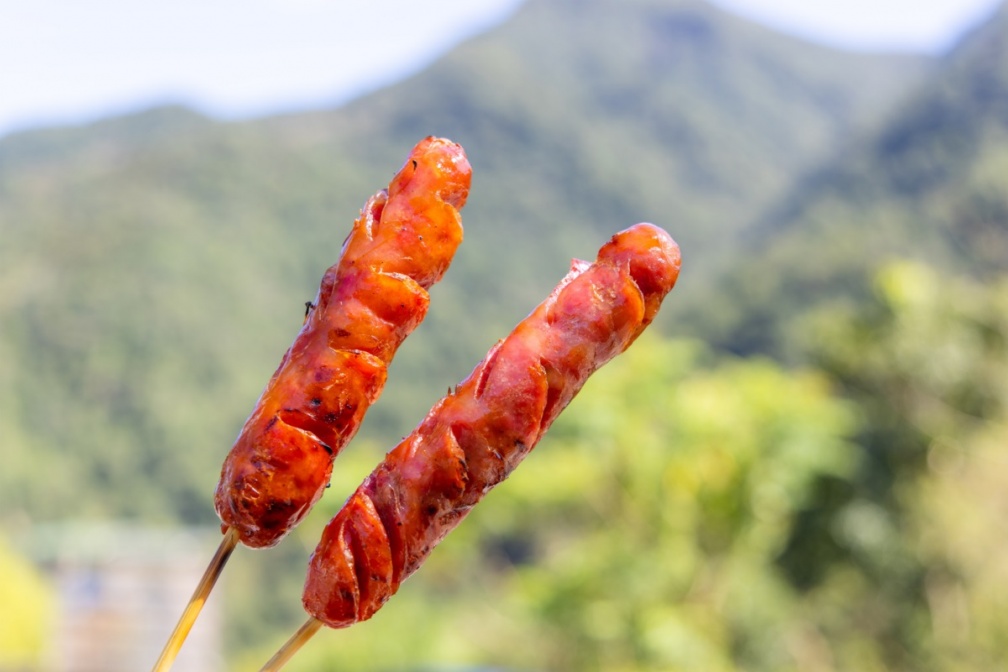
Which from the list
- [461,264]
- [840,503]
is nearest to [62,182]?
[461,264]

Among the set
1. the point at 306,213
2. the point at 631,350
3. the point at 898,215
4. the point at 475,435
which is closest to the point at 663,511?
the point at 631,350

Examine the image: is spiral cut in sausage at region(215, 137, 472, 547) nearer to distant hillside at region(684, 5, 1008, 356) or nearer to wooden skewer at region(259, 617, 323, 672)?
wooden skewer at region(259, 617, 323, 672)

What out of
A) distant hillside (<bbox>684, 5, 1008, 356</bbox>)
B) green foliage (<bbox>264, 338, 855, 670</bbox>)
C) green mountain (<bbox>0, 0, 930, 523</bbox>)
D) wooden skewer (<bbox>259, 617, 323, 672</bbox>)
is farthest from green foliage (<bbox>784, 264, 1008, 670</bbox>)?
green mountain (<bbox>0, 0, 930, 523</bbox>)

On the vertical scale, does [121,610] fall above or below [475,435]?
below

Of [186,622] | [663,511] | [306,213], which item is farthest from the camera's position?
[306,213]

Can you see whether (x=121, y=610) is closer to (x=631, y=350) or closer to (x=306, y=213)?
(x=631, y=350)

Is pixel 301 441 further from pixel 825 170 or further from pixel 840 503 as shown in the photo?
pixel 825 170

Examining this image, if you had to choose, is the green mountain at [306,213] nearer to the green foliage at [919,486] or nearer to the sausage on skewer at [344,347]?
the green foliage at [919,486]

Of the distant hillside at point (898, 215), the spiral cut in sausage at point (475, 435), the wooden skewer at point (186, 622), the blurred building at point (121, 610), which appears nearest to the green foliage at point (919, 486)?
the blurred building at point (121, 610)

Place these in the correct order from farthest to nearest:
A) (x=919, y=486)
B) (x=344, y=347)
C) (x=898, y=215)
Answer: (x=898, y=215) → (x=919, y=486) → (x=344, y=347)
